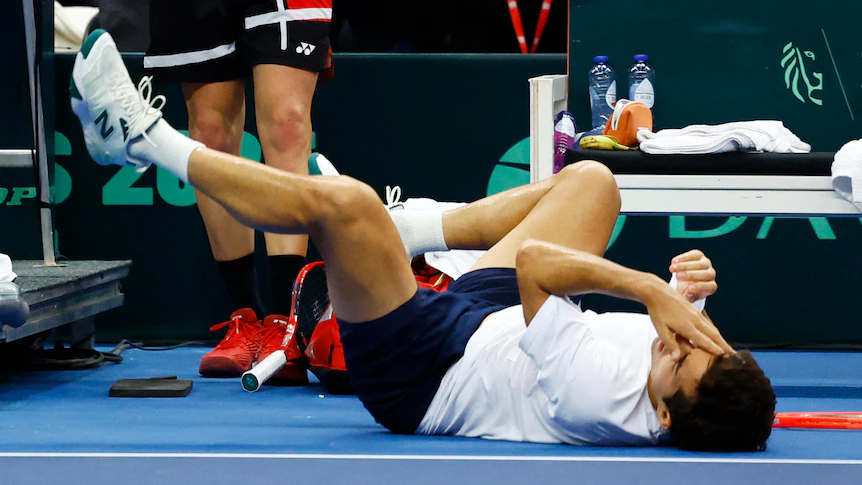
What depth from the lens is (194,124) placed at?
355 centimetres

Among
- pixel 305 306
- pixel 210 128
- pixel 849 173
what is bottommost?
pixel 305 306

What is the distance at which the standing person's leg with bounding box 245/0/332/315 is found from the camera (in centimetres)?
336

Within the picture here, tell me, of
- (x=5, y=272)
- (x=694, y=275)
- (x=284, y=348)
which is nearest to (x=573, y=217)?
(x=694, y=275)

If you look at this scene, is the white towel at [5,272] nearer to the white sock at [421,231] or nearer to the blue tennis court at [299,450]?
the blue tennis court at [299,450]

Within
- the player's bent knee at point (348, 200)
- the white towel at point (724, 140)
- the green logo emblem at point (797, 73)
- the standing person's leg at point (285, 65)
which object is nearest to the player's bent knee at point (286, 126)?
the standing person's leg at point (285, 65)

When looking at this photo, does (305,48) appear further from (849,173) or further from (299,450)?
(849,173)

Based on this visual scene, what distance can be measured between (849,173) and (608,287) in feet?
4.44

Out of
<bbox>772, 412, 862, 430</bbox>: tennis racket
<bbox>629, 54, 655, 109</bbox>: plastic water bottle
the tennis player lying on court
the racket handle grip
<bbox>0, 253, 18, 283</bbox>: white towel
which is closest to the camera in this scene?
the tennis player lying on court

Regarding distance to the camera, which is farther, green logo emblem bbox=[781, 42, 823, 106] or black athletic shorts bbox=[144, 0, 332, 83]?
green logo emblem bbox=[781, 42, 823, 106]

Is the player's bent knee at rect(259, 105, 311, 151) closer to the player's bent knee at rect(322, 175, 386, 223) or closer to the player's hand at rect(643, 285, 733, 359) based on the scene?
the player's bent knee at rect(322, 175, 386, 223)

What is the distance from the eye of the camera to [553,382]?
84.7 inches

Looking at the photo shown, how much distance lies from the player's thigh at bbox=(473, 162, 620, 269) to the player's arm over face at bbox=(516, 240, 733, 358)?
1.44ft

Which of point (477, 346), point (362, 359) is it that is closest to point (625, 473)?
point (477, 346)

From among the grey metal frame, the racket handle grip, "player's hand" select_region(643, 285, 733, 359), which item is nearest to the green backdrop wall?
the grey metal frame
